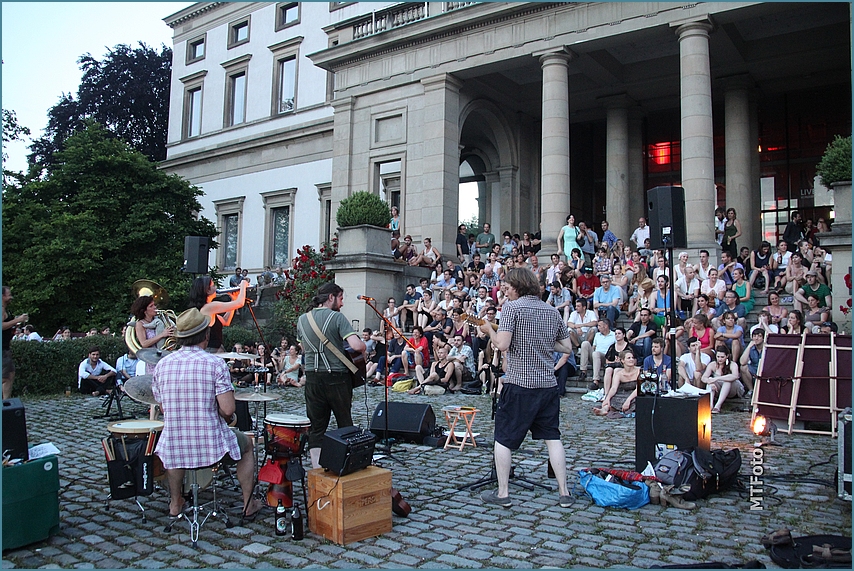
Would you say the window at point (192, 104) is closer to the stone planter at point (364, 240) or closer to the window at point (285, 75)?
the window at point (285, 75)

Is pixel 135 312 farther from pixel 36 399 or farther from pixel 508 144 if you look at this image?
pixel 508 144

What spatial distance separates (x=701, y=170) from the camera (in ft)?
56.4

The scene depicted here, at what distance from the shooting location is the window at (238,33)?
35.0 metres

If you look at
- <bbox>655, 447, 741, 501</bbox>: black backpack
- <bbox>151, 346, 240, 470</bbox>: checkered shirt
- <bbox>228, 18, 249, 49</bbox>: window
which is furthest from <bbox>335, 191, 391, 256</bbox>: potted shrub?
<bbox>228, 18, 249, 49</bbox>: window

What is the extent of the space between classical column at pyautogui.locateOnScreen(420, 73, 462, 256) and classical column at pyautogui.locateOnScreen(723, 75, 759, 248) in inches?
344

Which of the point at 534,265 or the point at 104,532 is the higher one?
the point at 534,265

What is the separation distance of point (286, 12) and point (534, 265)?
22.9 metres

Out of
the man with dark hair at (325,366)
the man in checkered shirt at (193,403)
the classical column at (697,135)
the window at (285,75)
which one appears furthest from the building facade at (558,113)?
the man in checkered shirt at (193,403)

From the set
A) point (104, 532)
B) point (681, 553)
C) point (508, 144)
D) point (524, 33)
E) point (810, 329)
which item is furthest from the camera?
point (508, 144)

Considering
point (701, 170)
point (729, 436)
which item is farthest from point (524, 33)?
point (729, 436)

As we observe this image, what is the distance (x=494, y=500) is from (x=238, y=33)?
3514 centimetres

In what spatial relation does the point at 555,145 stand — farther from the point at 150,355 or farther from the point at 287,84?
the point at 287,84

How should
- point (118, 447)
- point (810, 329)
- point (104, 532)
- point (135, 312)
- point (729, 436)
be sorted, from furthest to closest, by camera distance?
point (810, 329) < point (729, 436) < point (135, 312) < point (118, 447) < point (104, 532)

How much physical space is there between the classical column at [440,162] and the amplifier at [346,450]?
15982mm
